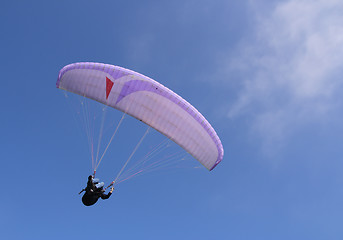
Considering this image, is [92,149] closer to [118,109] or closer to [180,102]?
[118,109]

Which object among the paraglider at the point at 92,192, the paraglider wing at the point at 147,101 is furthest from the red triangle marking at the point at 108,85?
the paraglider at the point at 92,192

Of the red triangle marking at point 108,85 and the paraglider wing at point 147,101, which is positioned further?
the red triangle marking at point 108,85

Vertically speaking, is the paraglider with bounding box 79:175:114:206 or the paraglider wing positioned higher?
the paraglider wing

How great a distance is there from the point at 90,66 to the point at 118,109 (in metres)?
2.76

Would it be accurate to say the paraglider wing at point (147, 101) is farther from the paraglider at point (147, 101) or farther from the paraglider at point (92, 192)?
the paraglider at point (92, 192)

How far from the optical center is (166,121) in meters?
15.9

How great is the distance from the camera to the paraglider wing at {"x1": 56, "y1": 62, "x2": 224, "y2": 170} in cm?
1488

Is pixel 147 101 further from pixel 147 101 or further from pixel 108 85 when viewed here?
pixel 108 85

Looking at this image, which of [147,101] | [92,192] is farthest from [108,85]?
[92,192]

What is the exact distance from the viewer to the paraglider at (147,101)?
48.8 feet

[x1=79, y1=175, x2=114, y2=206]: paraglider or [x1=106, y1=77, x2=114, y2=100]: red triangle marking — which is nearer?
[x1=79, y1=175, x2=114, y2=206]: paraglider

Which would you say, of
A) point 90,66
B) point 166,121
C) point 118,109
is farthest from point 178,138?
point 90,66

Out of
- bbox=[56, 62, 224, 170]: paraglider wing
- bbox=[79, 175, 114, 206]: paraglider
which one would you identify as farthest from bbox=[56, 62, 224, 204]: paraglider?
bbox=[79, 175, 114, 206]: paraglider

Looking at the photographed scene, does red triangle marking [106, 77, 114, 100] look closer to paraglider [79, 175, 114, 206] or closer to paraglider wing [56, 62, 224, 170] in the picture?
paraglider wing [56, 62, 224, 170]
